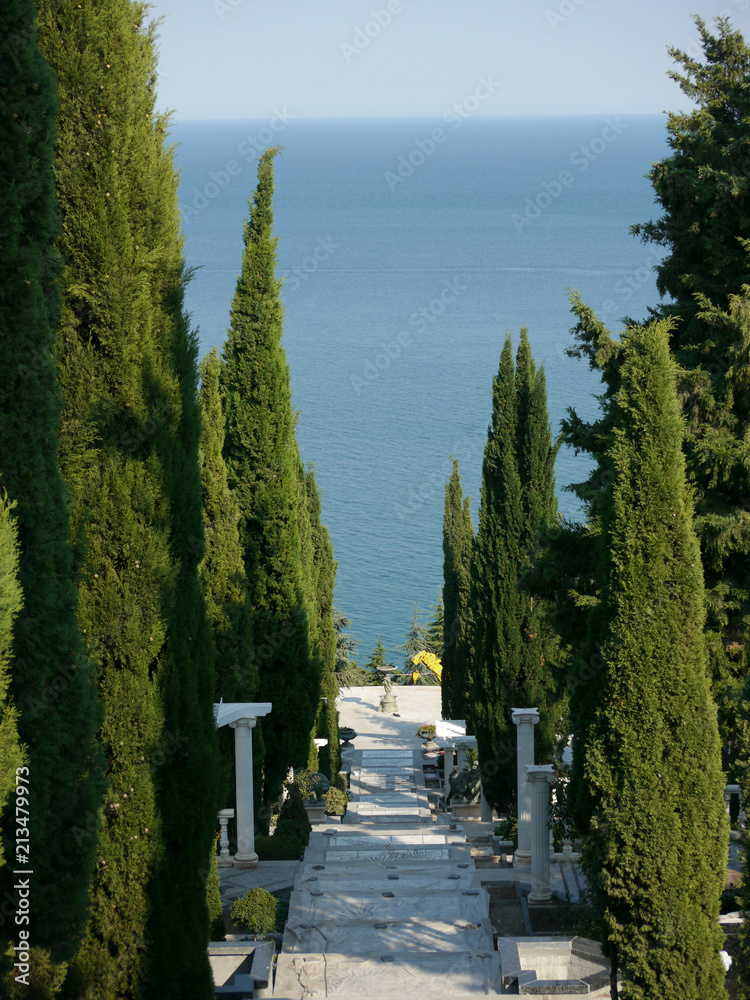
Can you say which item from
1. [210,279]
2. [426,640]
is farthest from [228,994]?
[210,279]

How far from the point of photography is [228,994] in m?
7.93

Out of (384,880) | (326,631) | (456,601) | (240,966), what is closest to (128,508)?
(240,966)

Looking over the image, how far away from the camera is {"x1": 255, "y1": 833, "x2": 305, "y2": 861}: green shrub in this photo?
12.8 meters

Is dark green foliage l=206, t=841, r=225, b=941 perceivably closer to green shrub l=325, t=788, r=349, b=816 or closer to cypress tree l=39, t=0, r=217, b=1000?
cypress tree l=39, t=0, r=217, b=1000

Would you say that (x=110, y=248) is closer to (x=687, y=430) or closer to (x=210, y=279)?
(x=687, y=430)

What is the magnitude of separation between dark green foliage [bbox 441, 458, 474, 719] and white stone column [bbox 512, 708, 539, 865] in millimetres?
9633

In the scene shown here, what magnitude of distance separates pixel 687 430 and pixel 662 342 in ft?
11.9

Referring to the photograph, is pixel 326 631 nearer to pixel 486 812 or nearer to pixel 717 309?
pixel 486 812

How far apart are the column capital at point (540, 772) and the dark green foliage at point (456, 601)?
1163 cm

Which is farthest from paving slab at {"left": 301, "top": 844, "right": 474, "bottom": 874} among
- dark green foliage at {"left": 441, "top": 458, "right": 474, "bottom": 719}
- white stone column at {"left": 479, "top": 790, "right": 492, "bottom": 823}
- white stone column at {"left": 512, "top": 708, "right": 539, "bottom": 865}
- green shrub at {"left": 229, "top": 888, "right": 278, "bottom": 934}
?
dark green foliage at {"left": 441, "top": 458, "right": 474, "bottom": 719}

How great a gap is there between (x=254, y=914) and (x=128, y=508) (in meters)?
4.85

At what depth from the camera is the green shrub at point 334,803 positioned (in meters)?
17.2

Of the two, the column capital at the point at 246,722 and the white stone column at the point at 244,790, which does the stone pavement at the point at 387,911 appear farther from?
the column capital at the point at 246,722

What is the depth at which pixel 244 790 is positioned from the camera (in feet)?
40.1
